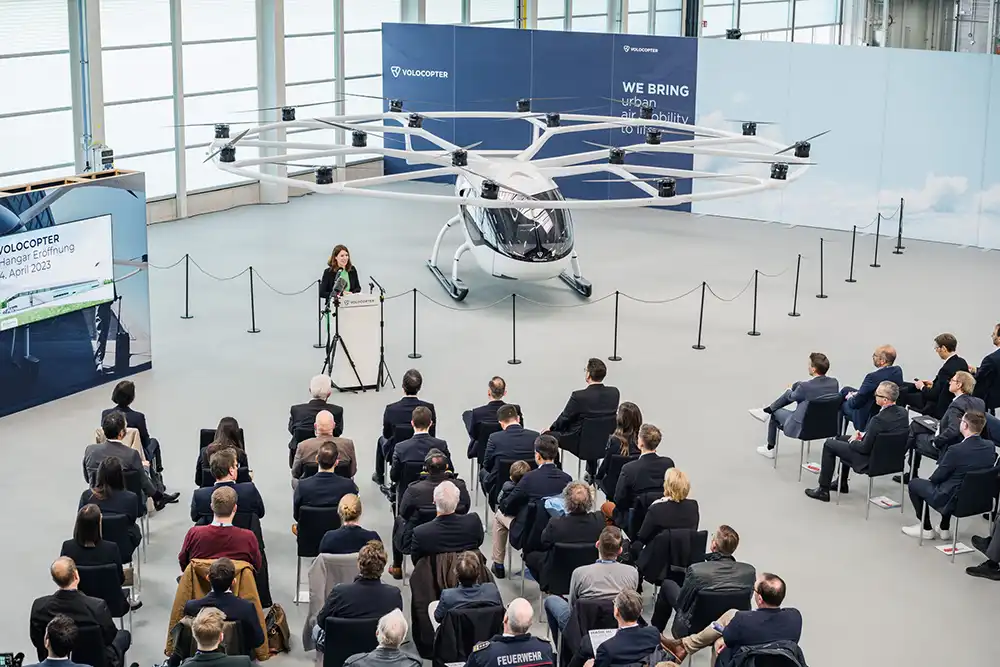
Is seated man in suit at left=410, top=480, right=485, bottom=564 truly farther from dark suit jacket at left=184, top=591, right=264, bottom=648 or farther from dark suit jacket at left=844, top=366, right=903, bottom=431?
dark suit jacket at left=844, top=366, right=903, bottom=431

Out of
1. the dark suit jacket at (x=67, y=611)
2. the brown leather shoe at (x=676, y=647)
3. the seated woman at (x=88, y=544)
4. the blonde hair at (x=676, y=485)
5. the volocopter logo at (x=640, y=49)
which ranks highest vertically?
the volocopter logo at (x=640, y=49)

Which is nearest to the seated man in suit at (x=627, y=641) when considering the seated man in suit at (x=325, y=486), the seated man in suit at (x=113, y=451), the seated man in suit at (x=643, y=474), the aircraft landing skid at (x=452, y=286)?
the seated man in suit at (x=643, y=474)

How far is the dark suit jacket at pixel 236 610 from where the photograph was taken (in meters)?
7.86

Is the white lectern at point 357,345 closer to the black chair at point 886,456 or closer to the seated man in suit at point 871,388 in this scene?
the seated man in suit at point 871,388

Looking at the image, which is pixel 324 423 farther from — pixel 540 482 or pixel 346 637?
pixel 346 637

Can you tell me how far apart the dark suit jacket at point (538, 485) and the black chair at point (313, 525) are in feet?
4.28

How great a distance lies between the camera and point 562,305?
61.4 ft

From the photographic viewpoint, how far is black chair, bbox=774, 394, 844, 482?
1212 centimetres

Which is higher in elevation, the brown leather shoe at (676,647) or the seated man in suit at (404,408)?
the seated man in suit at (404,408)

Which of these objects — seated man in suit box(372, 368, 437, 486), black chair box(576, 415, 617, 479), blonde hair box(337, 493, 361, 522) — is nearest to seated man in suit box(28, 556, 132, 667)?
blonde hair box(337, 493, 361, 522)

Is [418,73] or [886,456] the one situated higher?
[418,73]

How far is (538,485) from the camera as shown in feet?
31.8

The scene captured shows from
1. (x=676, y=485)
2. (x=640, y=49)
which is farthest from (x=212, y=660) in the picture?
(x=640, y=49)

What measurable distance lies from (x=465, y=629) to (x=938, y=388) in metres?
6.71
